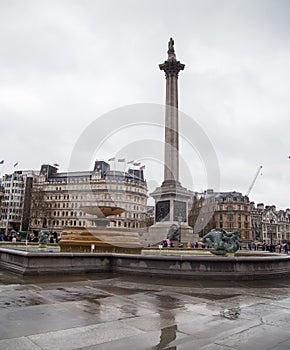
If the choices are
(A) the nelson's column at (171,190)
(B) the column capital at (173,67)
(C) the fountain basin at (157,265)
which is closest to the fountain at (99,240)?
(C) the fountain basin at (157,265)

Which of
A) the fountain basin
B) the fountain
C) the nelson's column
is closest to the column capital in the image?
the nelson's column

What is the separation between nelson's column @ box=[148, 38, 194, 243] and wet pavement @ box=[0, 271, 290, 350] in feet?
88.2

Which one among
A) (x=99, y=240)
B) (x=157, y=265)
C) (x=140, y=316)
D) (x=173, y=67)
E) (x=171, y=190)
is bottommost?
(x=140, y=316)

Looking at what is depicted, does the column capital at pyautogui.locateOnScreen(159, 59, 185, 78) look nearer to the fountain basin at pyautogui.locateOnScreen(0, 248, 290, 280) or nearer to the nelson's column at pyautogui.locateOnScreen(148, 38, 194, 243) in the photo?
the nelson's column at pyautogui.locateOnScreen(148, 38, 194, 243)

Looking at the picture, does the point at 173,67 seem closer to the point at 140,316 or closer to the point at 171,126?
the point at 171,126

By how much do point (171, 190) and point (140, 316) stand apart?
106 feet

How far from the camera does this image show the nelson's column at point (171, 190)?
3719 centimetres

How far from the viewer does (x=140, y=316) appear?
6.33 metres

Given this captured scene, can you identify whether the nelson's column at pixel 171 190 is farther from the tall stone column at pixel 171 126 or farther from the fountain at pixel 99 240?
the fountain at pixel 99 240

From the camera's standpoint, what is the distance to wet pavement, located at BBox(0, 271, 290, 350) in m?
4.84

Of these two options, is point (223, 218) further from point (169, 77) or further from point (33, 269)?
point (33, 269)

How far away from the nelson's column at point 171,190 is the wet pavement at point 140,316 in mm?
26878

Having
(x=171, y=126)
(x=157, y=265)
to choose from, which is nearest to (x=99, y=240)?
(x=157, y=265)

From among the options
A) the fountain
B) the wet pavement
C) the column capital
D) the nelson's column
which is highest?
the column capital
